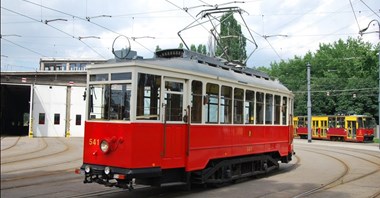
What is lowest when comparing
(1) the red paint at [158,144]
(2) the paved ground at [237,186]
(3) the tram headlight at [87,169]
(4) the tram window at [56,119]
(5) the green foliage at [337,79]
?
(2) the paved ground at [237,186]

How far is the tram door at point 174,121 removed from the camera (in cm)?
884

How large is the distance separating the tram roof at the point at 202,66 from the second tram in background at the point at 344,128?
30.3m

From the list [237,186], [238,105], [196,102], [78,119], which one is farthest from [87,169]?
[78,119]

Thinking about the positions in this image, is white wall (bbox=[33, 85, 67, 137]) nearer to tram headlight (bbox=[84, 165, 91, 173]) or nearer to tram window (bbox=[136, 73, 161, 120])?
tram headlight (bbox=[84, 165, 91, 173])

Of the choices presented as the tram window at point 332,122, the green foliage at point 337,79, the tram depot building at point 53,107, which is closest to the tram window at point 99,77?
the tram depot building at point 53,107

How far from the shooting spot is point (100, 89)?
8.87 metres

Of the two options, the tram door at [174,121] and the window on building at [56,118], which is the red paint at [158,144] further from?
the window on building at [56,118]

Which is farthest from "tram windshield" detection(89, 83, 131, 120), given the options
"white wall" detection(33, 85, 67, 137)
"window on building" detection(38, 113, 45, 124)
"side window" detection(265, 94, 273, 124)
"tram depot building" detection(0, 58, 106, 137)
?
"window on building" detection(38, 113, 45, 124)

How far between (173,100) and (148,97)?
2.27 ft

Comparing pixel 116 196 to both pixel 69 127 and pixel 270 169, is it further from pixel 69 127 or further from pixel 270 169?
pixel 69 127

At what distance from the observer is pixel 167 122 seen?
349 inches

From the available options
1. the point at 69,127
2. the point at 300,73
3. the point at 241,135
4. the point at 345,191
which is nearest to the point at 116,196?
the point at 241,135

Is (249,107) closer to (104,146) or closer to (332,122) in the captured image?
(104,146)

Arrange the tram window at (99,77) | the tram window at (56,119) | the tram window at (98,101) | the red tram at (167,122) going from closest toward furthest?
1. the red tram at (167,122)
2. the tram window at (98,101)
3. the tram window at (99,77)
4. the tram window at (56,119)
